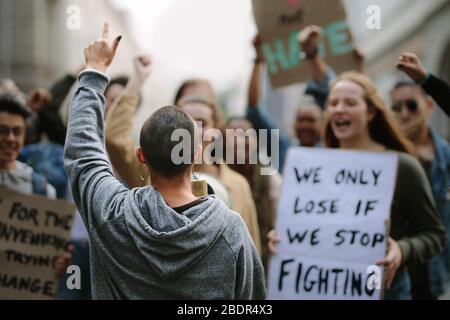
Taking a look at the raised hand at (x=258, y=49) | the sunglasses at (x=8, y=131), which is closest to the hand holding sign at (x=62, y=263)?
the sunglasses at (x=8, y=131)

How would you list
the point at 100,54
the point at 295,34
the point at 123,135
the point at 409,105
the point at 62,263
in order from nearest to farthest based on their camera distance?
the point at 100,54 → the point at 123,135 → the point at 62,263 → the point at 295,34 → the point at 409,105

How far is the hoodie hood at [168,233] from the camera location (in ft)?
5.75

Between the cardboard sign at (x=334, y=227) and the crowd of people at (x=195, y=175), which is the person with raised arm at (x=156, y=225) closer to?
the crowd of people at (x=195, y=175)

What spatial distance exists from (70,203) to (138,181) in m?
0.83

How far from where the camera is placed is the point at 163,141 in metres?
1.82

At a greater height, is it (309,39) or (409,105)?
(309,39)

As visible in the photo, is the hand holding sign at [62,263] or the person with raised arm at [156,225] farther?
the hand holding sign at [62,263]

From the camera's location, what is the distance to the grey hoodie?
5.79ft

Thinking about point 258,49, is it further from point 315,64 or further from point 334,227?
point 334,227

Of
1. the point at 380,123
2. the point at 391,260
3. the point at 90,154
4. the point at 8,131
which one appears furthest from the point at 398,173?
the point at 8,131

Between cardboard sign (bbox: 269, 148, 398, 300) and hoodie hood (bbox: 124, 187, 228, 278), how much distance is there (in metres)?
1.01

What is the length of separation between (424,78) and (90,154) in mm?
1395

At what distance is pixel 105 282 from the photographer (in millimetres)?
1850

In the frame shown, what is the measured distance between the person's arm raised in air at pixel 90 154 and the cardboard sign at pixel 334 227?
1066 mm
